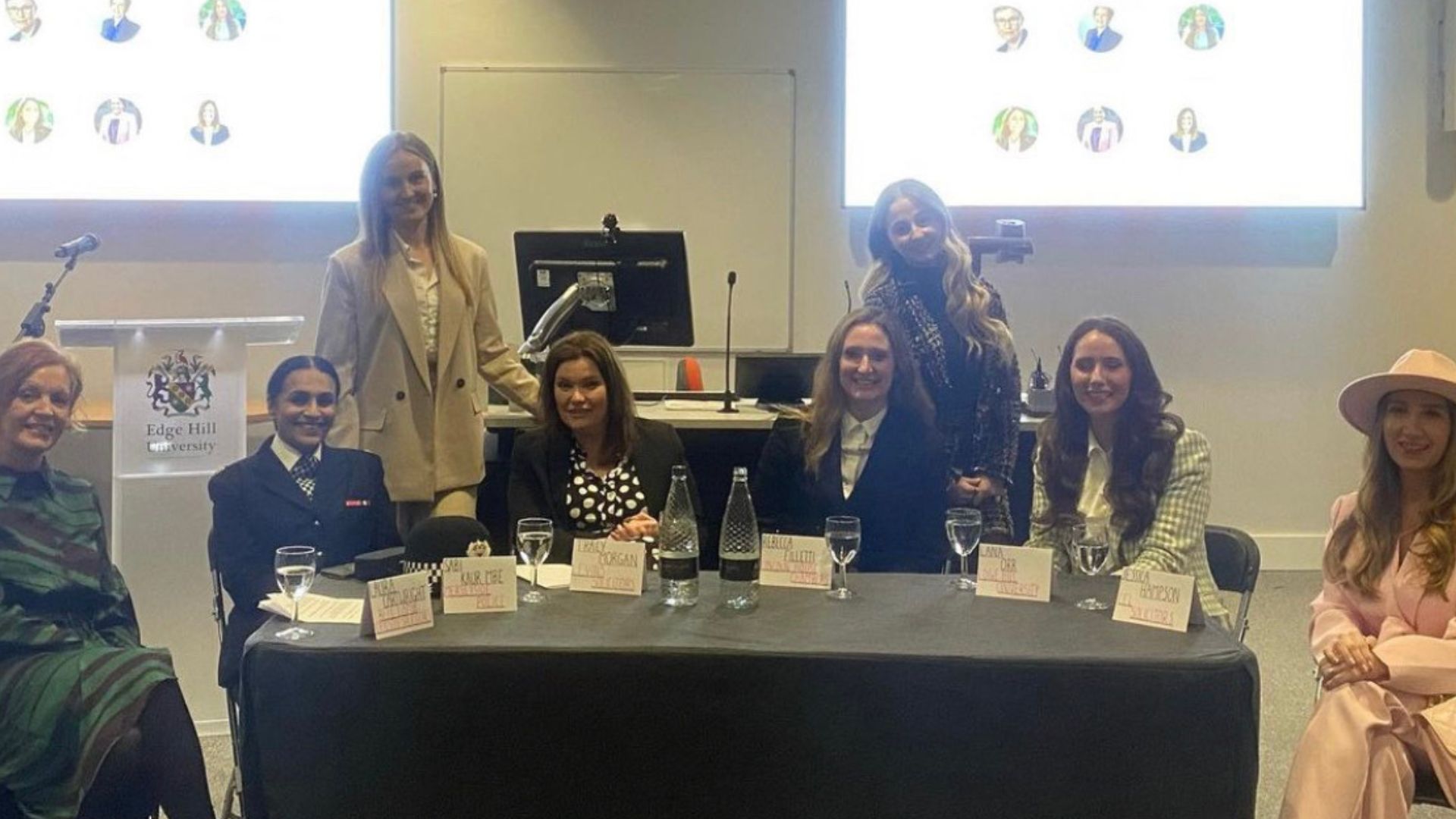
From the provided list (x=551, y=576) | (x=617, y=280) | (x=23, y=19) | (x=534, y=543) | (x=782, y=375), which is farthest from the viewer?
(x=23, y=19)

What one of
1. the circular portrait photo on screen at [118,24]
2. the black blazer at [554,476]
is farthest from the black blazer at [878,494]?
the circular portrait photo on screen at [118,24]

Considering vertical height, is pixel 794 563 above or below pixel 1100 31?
below

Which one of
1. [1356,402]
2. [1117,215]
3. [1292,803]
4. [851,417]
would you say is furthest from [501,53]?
[1292,803]

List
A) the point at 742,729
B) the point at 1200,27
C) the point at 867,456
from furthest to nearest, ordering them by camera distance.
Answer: the point at 1200,27, the point at 867,456, the point at 742,729

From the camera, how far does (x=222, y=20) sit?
15.8 ft

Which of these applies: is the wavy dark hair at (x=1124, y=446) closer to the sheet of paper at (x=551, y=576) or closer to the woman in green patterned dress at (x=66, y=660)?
the sheet of paper at (x=551, y=576)

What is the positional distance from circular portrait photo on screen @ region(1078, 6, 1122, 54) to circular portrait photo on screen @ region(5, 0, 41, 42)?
165 inches

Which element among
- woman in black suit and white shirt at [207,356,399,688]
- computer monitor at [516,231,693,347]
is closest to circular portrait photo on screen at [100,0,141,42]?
computer monitor at [516,231,693,347]

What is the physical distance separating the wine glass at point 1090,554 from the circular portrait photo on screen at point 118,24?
434 cm

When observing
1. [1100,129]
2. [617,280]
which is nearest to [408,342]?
[617,280]

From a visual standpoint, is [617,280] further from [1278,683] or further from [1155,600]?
[1278,683]

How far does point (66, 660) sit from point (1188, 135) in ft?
14.8

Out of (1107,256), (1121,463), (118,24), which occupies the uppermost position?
(118,24)

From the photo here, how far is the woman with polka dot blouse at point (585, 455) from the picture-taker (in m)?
2.59
